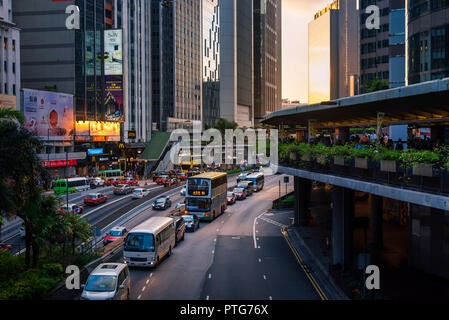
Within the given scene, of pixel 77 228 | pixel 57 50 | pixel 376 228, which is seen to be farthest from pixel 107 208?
pixel 57 50

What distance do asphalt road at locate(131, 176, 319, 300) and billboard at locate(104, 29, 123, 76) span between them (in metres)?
53.9

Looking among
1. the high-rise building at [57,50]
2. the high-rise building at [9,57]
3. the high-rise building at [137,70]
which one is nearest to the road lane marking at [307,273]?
the high-rise building at [9,57]

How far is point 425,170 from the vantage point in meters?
15.9

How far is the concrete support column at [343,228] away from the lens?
86.5 ft

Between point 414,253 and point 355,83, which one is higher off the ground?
point 355,83

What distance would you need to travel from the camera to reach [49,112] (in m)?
75.2

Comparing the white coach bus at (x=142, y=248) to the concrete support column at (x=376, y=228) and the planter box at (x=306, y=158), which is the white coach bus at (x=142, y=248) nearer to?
the planter box at (x=306, y=158)


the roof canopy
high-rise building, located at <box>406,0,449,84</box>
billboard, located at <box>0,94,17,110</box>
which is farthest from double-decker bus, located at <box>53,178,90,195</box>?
high-rise building, located at <box>406,0,449,84</box>

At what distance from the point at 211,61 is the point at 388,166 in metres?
142

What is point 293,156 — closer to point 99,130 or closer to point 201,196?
point 201,196

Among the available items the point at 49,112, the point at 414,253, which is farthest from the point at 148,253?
the point at 49,112

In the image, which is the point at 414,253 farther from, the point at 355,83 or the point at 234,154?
the point at 355,83

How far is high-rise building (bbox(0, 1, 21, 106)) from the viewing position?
222ft
